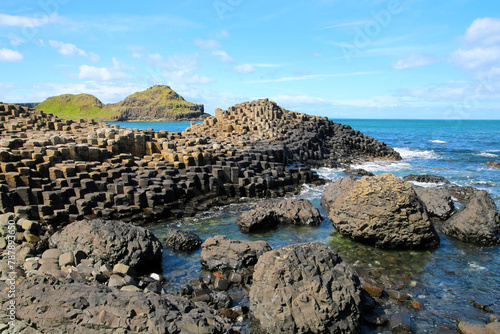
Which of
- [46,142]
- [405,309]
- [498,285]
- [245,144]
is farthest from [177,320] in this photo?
[245,144]

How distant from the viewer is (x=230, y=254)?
8906mm

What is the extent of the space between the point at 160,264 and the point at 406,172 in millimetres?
20974

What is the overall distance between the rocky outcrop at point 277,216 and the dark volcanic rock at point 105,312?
599 cm

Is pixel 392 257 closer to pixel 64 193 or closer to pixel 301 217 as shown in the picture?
pixel 301 217

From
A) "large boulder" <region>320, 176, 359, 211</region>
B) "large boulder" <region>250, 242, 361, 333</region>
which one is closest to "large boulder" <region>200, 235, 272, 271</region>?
"large boulder" <region>250, 242, 361, 333</region>

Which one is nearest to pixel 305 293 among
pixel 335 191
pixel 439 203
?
pixel 335 191

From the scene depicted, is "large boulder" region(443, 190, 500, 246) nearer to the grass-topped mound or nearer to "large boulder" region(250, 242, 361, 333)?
"large boulder" region(250, 242, 361, 333)

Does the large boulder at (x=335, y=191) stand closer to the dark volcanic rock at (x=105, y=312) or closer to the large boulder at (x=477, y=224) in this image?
the large boulder at (x=477, y=224)

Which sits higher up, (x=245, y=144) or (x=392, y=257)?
(x=245, y=144)

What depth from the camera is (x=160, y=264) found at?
9203mm

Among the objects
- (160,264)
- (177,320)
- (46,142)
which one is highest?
(46,142)

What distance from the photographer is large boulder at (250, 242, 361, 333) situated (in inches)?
234

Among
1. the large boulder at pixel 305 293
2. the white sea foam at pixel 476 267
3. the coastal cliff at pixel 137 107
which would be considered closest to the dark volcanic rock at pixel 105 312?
A: the large boulder at pixel 305 293

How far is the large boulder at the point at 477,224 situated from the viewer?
10406mm
